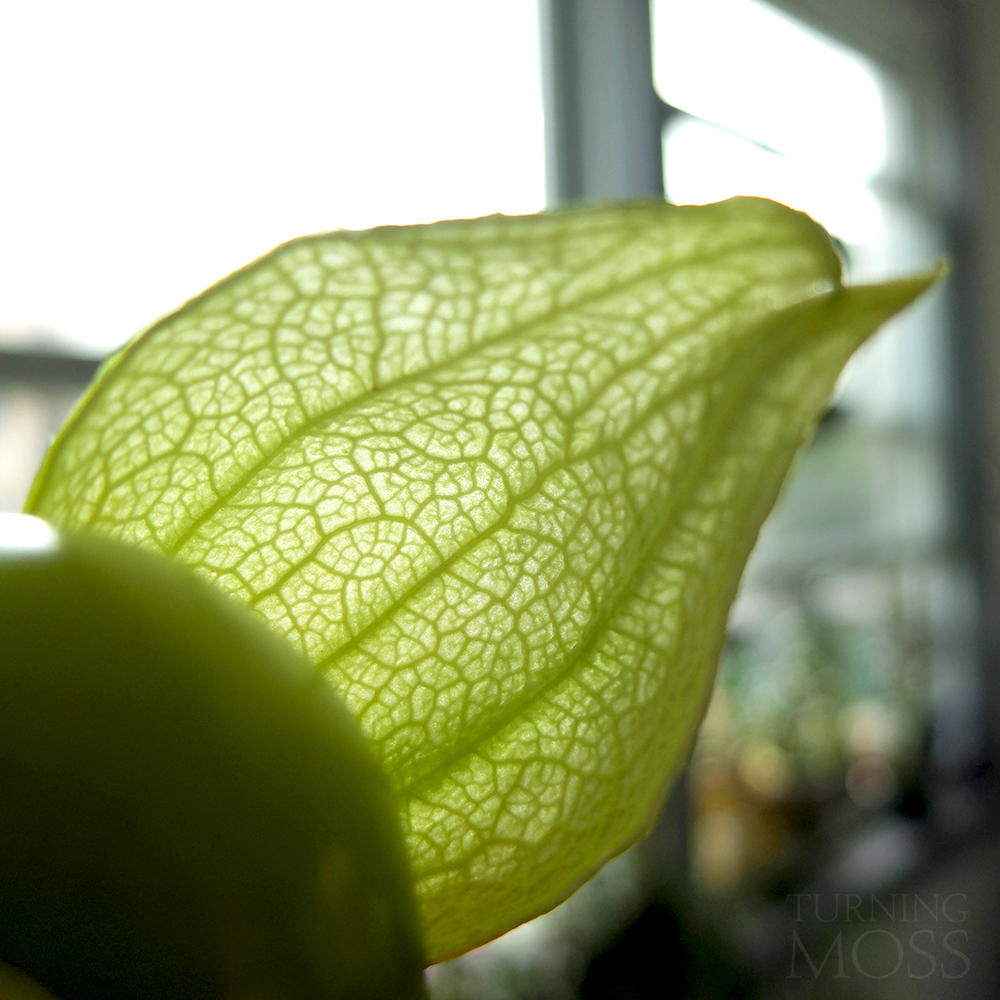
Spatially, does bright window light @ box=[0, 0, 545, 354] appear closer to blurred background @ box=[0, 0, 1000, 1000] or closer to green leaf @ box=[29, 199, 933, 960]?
blurred background @ box=[0, 0, 1000, 1000]

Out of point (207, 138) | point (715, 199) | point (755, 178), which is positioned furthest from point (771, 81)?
point (715, 199)

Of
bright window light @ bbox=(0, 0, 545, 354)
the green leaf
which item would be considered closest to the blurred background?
bright window light @ bbox=(0, 0, 545, 354)

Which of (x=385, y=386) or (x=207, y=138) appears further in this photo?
(x=207, y=138)

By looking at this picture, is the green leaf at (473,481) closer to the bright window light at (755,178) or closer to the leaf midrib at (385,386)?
the leaf midrib at (385,386)

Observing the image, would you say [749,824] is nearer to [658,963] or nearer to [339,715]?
[658,963]

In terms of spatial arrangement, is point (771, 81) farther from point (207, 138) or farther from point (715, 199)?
point (715, 199)

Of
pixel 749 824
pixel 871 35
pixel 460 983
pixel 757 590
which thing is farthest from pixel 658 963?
pixel 871 35
